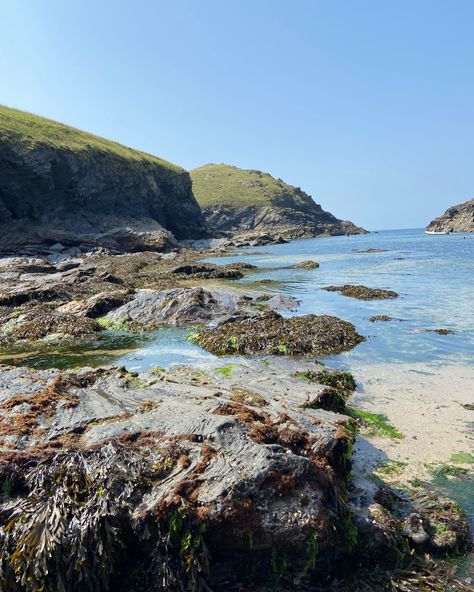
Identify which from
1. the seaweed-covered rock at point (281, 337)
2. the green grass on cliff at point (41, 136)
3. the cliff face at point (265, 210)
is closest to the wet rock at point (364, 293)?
the seaweed-covered rock at point (281, 337)

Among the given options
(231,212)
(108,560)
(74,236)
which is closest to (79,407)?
(108,560)

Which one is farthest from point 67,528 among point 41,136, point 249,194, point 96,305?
point 249,194

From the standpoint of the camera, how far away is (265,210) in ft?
524

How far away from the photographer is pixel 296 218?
162 meters

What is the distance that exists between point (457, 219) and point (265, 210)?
216 feet

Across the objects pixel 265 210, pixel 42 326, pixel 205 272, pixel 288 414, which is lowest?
pixel 205 272

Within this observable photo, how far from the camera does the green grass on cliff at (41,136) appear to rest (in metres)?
69.1

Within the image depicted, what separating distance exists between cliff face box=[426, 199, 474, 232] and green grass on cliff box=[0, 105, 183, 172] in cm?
10782

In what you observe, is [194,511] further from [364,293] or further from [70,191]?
[70,191]

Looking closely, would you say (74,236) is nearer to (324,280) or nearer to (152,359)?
(324,280)

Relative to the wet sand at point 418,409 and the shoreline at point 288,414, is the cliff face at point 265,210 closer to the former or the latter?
the wet sand at point 418,409

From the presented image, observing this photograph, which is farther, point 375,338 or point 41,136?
point 41,136

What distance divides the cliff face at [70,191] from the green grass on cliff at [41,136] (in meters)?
0.13

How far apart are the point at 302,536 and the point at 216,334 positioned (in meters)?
12.3
